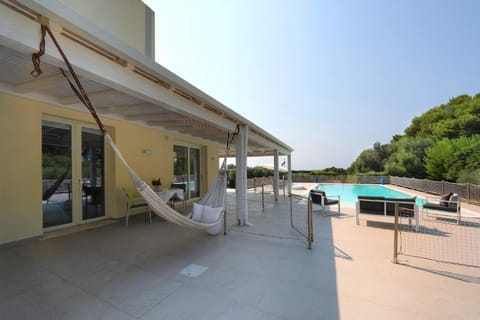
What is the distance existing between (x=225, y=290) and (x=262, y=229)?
252 cm

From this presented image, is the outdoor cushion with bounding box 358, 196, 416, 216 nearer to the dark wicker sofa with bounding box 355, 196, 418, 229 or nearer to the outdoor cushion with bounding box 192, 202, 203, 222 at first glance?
the dark wicker sofa with bounding box 355, 196, 418, 229

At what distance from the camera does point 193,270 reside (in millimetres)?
2744

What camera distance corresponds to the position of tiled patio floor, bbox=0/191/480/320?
195 cm

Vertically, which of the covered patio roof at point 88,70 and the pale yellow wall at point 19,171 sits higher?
the covered patio roof at point 88,70

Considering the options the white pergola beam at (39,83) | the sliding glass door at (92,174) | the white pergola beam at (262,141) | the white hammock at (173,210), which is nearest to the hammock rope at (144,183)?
the white hammock at (173,210)

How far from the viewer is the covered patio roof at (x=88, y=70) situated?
1536 mm

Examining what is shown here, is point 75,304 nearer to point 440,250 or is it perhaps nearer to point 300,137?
point 440,250

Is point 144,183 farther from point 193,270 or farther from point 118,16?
point 118,16

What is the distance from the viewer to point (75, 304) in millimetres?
2035

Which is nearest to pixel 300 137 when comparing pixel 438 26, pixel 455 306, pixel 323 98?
pixel 323 98

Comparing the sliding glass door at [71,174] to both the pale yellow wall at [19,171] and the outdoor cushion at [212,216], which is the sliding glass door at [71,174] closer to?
the pale yellow wall at [19,171]

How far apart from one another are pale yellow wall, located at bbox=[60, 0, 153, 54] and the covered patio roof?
12.4 feet

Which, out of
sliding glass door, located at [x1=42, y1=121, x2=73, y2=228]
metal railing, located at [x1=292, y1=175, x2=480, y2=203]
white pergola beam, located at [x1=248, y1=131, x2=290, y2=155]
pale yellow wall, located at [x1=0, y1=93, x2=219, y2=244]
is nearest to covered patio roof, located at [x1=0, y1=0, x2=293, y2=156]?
pale yellow wall, located at [x1=0, y1=93, x2=219, y2=244]

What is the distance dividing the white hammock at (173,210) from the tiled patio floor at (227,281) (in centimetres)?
→ 49
